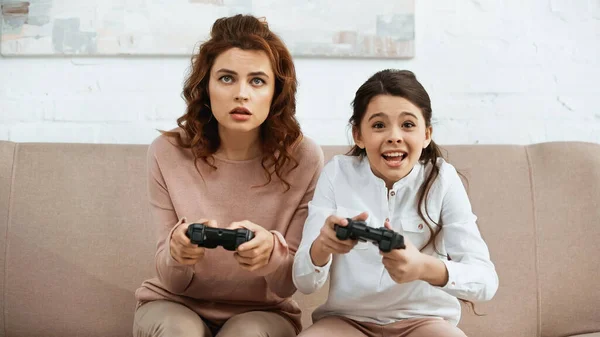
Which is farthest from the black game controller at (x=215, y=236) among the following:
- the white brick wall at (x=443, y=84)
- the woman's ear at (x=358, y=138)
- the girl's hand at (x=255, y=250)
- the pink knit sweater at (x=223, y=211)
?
the white brick wall at (x=443, y=84)

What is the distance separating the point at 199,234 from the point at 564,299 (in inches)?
42.4

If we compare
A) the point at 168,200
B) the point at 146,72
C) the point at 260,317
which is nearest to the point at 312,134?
the point at 146,72

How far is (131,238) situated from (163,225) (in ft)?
1.05

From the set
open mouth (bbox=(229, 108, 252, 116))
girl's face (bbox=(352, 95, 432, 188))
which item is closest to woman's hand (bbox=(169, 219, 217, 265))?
open mouth (bbox=(229, 108, 252, 116))

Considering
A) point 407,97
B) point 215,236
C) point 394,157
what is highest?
point 407,97

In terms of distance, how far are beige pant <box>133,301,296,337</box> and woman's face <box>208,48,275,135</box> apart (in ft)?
1.32

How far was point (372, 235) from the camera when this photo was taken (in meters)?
1.32

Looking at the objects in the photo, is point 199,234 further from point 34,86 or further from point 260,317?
point 34,86

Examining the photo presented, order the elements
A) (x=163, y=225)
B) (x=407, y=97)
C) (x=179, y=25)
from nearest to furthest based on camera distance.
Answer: (x=407, y=97), (x=163, y=225), (x=179, y=25)

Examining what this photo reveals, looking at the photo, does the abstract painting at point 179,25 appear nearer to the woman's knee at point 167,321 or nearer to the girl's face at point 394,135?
the girl's face at point 394,135

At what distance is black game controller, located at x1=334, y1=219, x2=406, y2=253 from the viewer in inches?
51.7

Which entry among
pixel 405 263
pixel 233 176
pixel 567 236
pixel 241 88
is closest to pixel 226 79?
pixel 241 88

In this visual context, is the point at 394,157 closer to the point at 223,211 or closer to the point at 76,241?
the point at 223,211

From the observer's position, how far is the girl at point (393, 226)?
152cm
